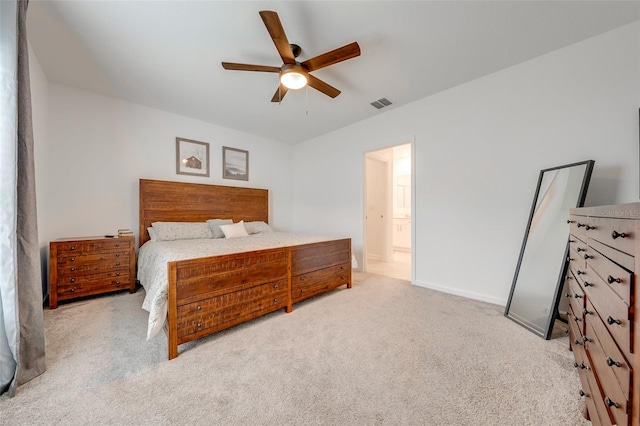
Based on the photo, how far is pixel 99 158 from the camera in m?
3.20

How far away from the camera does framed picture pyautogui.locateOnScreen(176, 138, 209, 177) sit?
381 cm

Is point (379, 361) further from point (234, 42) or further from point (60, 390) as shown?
point (234, 42)

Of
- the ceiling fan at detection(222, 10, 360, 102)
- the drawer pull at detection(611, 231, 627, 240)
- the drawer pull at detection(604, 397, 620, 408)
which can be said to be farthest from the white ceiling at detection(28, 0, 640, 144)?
the drawer pull at detection(604, 397, 620, 408)

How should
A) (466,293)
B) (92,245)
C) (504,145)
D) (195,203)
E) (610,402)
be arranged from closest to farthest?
(610,402) → (504,145) → (92,245) → (466,293) → (195,203)

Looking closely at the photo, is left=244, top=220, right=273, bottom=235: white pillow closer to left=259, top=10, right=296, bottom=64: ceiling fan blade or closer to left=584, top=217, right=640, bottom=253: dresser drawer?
left=259, top=10, right=296, bottom=64: ceiling fan blade

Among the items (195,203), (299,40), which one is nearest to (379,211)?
(195,203)

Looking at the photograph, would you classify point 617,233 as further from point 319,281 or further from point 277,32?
point 319,281

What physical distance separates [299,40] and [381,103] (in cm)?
166

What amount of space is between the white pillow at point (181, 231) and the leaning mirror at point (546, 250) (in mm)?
3860

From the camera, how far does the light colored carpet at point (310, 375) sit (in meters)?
1.22

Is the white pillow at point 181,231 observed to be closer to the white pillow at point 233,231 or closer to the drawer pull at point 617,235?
the white pillow at point 233,231

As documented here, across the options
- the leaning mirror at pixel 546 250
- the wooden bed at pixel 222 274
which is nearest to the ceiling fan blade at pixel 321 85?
the wooden bed at pixel 222 274

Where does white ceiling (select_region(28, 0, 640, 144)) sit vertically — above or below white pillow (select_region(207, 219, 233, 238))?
above

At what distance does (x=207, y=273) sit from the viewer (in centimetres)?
187
